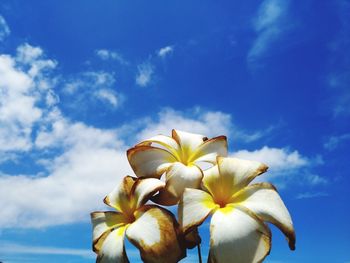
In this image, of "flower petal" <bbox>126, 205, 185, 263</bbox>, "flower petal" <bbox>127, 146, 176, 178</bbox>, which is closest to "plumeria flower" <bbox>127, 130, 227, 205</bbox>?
"flower petal" <bbox>127, 146, 176, 178</bbox>

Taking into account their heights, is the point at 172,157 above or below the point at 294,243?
above

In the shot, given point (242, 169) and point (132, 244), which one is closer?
point (132, 244)

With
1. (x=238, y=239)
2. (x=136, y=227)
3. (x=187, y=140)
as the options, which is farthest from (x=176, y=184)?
(x=187, y=140)

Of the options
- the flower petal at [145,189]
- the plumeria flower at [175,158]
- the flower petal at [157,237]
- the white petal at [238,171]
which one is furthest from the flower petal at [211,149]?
the flower petal at [157,237]

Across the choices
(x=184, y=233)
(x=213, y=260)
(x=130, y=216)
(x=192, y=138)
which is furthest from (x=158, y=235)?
(x=192, y=138)

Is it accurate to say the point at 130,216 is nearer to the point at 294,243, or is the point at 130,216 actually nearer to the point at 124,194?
the point at 124,194

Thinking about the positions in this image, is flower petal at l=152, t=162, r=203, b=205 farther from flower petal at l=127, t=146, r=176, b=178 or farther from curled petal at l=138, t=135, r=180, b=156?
curled petal at l=138, t=135, r=180, b=156
